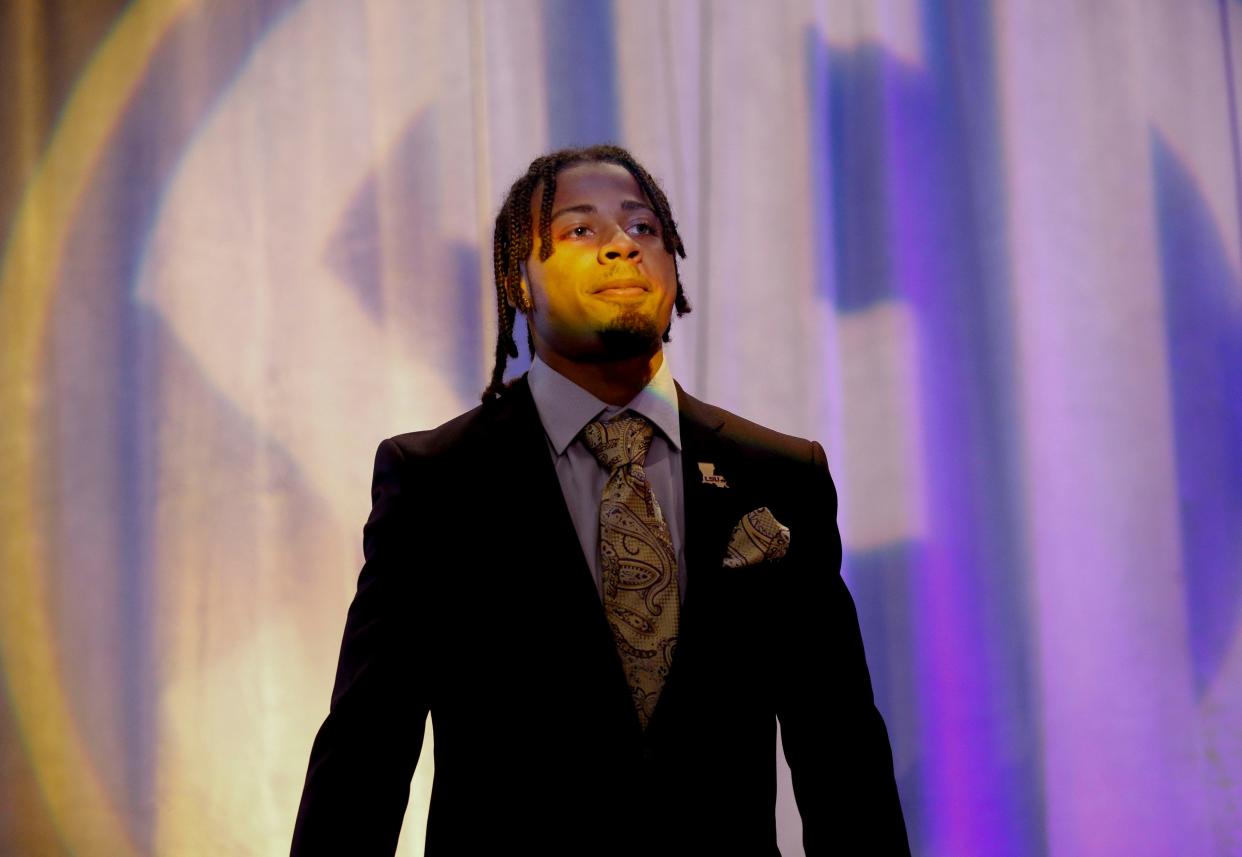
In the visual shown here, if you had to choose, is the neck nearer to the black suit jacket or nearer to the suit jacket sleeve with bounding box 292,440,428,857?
the black suit jacket

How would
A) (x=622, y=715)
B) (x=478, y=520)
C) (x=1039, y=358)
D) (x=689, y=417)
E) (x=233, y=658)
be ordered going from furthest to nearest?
(x=1039, y=358) → (x=233, y=658) → (x=689, y=417) → (x=478, y=520) → (x=622, y=715)

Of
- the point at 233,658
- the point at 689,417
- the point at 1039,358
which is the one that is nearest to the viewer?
the point at 689,417

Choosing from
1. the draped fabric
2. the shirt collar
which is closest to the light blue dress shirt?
the shirt collar

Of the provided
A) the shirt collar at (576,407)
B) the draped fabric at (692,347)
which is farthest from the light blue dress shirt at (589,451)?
the draped fabric at (692,347)

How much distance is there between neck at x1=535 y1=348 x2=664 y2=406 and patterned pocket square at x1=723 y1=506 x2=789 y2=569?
215 mm

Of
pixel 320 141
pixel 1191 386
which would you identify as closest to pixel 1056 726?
pixel 1191 386

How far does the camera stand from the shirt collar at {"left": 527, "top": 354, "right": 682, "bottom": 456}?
4.64 feet

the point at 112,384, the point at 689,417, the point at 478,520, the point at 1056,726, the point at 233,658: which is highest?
the point at 112,384

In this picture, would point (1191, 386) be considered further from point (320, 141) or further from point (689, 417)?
point (320, 141)

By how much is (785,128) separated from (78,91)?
4.43ft

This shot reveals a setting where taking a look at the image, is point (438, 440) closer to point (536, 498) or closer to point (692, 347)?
point (536, 498)

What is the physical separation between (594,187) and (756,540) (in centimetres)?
48

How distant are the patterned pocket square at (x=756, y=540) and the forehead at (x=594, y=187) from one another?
1.40 ft

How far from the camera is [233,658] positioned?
6.81 feet
